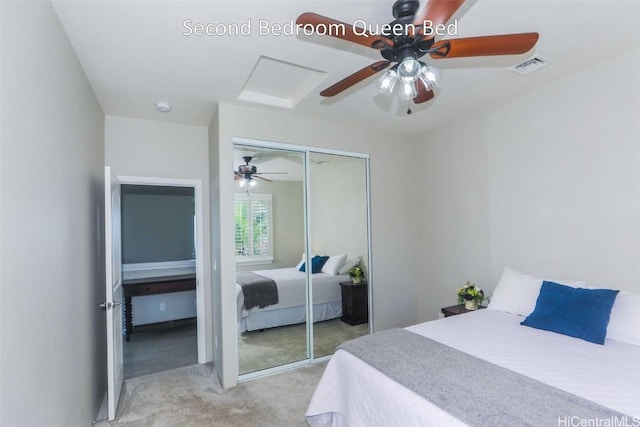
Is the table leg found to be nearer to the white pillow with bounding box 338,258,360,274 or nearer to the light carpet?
the light carpet

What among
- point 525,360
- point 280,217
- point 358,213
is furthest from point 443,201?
point 525,360

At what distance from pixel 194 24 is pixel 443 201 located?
3180mm

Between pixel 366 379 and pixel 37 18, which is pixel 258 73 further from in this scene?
pixel 366 379

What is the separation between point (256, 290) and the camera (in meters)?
3.54

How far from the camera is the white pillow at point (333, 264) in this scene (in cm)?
376

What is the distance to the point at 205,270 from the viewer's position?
3674 mm

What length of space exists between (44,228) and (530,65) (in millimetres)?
3312

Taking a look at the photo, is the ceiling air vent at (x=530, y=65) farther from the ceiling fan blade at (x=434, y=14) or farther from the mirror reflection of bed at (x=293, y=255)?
the mirror reflection of bed at (x=293, y=255)

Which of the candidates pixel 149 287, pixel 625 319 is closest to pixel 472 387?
pixel 625 319

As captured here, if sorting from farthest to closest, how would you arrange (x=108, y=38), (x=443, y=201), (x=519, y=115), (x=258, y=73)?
(x=443, y=201)
(x=519, y=115)
(x=258, y=73)
(x=108, y=38)

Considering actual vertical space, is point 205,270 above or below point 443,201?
below

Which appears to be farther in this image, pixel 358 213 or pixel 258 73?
pixel 358 213

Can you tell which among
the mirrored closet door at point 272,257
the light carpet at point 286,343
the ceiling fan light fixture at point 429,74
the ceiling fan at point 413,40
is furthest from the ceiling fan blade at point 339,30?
the light carpet at point 286,343

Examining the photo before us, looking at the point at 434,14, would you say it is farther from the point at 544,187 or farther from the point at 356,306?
the point at 356,306
